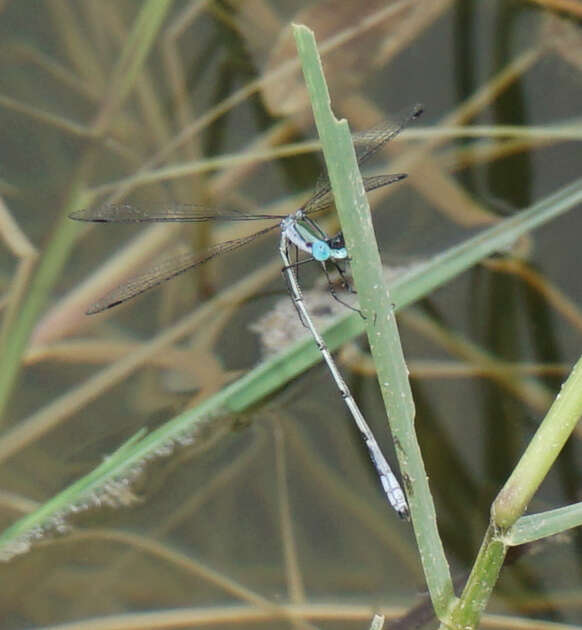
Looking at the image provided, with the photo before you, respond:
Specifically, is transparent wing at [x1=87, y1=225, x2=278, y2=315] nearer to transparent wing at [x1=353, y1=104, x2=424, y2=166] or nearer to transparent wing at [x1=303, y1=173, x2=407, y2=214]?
transparent wing at [x1=303, y1=173, x2=407, y2=214]

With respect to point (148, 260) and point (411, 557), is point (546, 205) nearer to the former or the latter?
point (411, 557)

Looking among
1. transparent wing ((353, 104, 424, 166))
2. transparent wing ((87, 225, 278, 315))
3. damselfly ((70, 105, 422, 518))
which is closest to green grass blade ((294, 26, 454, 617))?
damselfly ((70, 105, 422, 518))

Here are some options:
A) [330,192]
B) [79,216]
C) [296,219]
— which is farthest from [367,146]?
[79,216]

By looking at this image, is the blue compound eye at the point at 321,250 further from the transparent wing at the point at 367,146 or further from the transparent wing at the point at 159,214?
the transparent wing at the point at 159,214

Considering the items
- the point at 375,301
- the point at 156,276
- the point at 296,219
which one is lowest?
the point at 375,301

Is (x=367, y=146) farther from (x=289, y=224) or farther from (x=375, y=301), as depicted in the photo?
(x=375, y=301)

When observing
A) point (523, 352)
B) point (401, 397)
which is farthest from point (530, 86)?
point (401, 397)

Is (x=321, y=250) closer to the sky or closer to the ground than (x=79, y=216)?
closer to the ground
